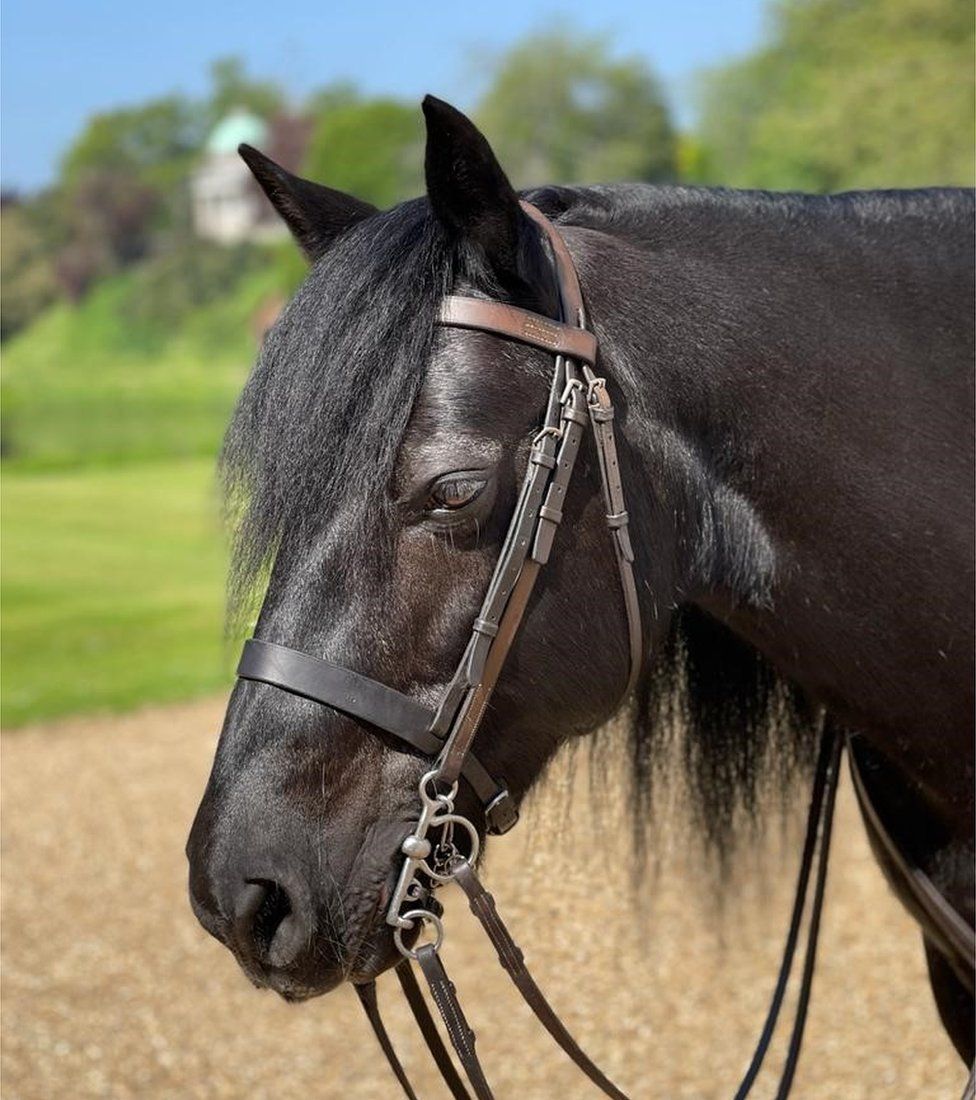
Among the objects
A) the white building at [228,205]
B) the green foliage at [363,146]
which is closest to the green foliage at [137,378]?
the green foliage at [363,146]

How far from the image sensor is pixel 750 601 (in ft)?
7.24

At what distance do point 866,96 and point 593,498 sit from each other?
2388 cm

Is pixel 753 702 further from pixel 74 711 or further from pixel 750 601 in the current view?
pixel 74 711

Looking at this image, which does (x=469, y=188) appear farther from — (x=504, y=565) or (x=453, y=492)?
(x=504, y=565)

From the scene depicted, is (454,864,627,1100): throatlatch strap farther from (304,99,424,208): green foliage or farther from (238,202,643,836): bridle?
(304,99,424,208): green foliage

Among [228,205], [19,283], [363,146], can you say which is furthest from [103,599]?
[228,205]

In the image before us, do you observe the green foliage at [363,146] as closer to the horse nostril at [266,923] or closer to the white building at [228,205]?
the white building at [228,205]

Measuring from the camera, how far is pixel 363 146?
3344 centimetres

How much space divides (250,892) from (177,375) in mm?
24342

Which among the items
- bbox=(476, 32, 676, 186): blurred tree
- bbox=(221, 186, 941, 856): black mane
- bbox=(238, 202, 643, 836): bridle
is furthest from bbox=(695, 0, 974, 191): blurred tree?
bbox=(238, 202, 643, 836): bridle

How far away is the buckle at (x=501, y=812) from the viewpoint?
6.64 ft

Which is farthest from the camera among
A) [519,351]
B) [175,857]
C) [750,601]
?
[175,857]

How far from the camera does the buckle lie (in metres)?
2.03

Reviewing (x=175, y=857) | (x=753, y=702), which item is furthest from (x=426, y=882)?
(x=175, y=857)
